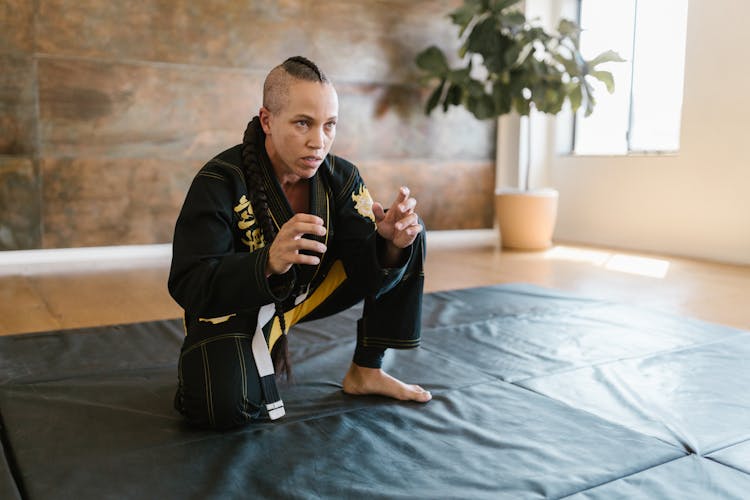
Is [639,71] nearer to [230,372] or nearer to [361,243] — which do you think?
[361,243]

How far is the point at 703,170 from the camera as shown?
14.0ft

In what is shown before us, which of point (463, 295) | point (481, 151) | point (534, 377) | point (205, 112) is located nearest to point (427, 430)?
point (534, 377)

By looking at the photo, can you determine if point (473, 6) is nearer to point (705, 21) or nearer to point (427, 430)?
point (705, 21)

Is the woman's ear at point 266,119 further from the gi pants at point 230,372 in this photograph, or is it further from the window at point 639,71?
the window at point 639,71

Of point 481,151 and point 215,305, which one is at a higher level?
point 481,151

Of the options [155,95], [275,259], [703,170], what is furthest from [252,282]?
[703,170]

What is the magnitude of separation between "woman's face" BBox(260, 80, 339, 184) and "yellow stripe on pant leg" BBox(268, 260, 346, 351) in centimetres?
28

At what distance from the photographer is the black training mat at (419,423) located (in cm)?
126

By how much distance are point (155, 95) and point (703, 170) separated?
346cm

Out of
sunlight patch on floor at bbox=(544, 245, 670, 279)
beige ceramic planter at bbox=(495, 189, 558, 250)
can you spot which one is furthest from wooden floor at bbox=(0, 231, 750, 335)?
beige ceramic planter at bbox=(495, 189, 558, 250)

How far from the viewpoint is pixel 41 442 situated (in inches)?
55.8

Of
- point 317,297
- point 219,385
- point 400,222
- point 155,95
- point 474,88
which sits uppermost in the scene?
point 474,88

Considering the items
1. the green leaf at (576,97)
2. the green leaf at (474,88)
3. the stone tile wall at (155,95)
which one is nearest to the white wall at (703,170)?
the green leaf at (576,97)

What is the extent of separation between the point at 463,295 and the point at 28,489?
6.99 feet
